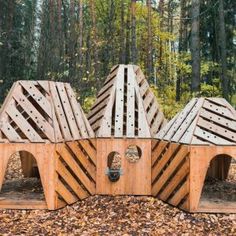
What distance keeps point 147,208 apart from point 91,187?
1351 millimetres

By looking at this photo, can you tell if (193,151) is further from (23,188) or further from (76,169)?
(23,188)

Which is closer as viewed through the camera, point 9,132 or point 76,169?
point 9,132

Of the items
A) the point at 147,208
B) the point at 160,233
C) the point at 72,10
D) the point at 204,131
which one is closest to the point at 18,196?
the point at 147,208

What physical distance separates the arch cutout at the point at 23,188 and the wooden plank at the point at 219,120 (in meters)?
3.41

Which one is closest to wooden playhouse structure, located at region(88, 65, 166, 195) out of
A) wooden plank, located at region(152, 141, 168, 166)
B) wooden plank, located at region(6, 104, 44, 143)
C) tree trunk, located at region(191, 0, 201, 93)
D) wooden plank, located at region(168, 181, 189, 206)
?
wooden plank, located at region(152, 141, 168, 166)

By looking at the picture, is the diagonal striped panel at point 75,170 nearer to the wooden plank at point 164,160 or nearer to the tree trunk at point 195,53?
the wooden plank at point 164,160

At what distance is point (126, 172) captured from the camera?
794 cm

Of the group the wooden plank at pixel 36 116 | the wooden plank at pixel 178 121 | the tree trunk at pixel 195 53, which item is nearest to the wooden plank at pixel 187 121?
the wooden plank at pixel 178 121

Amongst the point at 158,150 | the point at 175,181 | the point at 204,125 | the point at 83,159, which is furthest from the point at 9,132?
the point at 204,125

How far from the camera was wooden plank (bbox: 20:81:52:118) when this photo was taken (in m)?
7.31

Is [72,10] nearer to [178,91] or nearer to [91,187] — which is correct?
[178,91]

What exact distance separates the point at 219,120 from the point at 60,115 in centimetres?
303

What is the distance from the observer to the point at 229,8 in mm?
18891

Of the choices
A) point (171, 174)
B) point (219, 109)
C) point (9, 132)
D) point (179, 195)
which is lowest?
point (179, 195)
